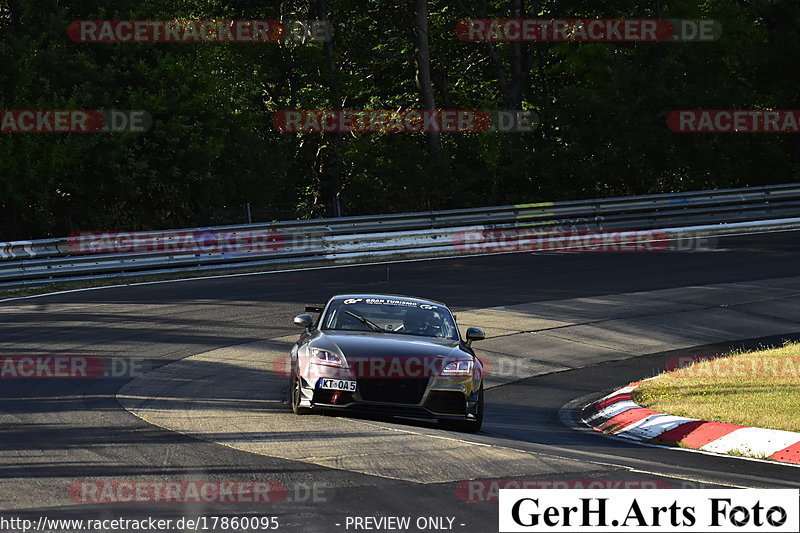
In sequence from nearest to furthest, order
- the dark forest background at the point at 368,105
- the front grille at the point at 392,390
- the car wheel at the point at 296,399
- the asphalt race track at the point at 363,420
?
the asphalt race track at the point at 363,420, the front grille at the point at 392,390, the car wheel at the point at 296,399, the dark forest background at the point at 368,105

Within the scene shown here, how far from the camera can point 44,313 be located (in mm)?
18844

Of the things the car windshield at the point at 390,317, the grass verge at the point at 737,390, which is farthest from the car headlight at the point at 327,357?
the grass verge at the point at 737,390

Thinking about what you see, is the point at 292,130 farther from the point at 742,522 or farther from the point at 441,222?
the point at 742,522

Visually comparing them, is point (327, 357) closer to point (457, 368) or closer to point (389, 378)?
point (389, 378)

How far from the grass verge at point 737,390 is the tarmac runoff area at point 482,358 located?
46.3 inches

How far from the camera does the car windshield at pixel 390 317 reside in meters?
12.1

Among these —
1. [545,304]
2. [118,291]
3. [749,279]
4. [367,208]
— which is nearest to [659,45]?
[367,208]

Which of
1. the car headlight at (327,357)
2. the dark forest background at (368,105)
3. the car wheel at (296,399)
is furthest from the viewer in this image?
the dark forest background at (368,105)

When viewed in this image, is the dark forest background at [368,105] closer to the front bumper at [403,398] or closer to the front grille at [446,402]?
the front bumper at [403,398]

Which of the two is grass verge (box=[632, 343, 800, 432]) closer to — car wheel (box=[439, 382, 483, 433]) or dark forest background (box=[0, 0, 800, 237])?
car wheel (box=[439, 382, 483, 433])

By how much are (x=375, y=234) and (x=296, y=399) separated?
48.3 ft

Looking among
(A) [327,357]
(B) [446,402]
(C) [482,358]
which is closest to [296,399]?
(A) [327,357]

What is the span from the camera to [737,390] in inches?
514

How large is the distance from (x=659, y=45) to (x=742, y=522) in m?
28.9
